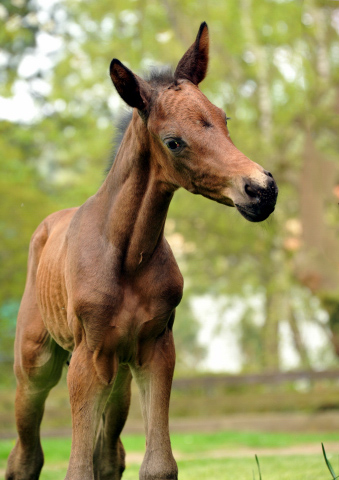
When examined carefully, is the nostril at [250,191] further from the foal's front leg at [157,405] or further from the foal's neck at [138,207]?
the foal's front leg at [157,405]

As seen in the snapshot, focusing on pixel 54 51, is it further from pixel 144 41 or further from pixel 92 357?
pixel 92 357

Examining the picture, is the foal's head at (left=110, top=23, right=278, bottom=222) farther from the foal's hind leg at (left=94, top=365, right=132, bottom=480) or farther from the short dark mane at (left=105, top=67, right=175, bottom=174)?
the foal's hind leg at (left=94, top=365, right=132, bottom=480)

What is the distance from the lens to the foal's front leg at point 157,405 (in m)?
3.87

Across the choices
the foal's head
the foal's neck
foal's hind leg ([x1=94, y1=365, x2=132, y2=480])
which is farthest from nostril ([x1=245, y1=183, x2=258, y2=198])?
foal's hind leg ([x1=94, y1=365, x2=132, y2=480])

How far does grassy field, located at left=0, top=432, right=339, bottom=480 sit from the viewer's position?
6880 mm

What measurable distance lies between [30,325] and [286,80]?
22239 mm

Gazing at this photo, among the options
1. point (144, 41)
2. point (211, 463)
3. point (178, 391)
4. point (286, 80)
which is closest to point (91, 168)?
point (144, 41)

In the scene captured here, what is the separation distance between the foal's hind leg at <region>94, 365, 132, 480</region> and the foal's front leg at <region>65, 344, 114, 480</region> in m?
0.89

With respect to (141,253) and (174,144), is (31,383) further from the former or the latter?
(174,144)

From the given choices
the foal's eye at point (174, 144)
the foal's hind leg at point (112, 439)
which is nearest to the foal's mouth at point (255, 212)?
the foal's eye at point (174, 144)

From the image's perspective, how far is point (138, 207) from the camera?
407cm

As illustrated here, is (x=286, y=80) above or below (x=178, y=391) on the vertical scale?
above

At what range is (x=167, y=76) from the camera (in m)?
4.05

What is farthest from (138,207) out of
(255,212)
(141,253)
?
(255,212)
